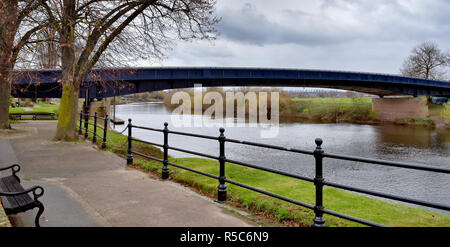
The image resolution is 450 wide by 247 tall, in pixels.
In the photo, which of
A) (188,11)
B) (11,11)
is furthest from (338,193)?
(11,11)

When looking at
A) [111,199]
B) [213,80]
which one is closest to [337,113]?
[213,80]

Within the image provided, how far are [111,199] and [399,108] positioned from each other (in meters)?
51.0

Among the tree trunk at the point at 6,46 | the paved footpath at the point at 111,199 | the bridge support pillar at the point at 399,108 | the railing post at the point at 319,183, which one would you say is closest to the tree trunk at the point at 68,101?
the tree trunk at the point at 6,46

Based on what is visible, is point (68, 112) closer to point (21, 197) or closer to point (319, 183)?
point (21, 197)

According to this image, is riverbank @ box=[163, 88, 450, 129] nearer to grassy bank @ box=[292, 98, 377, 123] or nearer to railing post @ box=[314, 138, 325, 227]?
grassy bank @ box=[292, 98, 377, 123]

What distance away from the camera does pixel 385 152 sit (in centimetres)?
2303

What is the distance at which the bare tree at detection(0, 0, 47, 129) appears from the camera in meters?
13.4

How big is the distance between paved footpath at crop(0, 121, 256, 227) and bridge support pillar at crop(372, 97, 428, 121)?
4696cm

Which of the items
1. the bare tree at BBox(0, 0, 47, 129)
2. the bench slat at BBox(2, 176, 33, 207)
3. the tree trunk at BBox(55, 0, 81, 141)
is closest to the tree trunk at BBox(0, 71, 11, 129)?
the bare tree at BBox(0, 0, 47, 129)

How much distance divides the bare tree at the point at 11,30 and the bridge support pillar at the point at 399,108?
150ft

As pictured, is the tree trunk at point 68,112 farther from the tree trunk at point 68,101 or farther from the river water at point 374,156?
the river water at point 374,156

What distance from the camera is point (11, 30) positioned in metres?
15.2

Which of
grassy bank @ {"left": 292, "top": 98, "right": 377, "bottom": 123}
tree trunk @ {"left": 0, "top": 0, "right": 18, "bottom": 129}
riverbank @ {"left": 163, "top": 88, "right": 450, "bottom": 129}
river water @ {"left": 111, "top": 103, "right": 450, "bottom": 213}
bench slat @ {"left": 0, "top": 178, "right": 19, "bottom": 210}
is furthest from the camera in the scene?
grassy bank @ {"left": 292, "top": 98, "right": 377, "bottom": 123}
